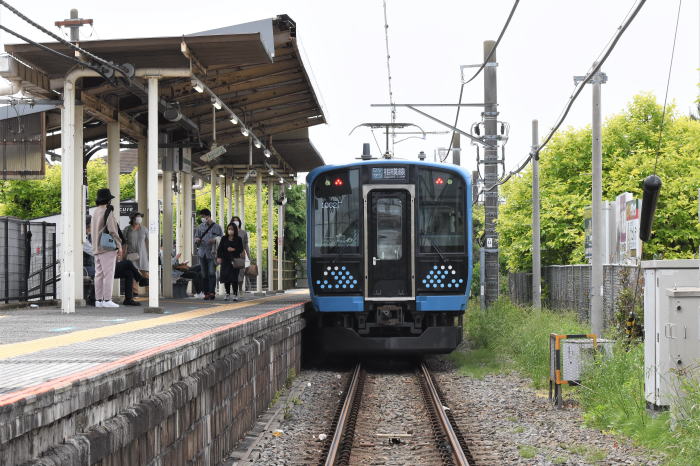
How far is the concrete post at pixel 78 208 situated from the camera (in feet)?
46.1

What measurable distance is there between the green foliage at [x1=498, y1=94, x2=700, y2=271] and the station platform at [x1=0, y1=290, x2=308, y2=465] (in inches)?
760

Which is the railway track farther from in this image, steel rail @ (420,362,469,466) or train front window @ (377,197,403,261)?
train front window @ (377,197,403,261)

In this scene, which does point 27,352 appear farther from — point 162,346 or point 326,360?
point 326,360

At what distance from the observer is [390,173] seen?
1488cm

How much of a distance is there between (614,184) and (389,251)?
16.9 metres

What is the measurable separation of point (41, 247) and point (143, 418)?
13.0 metres

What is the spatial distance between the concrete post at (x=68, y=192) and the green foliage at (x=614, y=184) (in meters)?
18.0

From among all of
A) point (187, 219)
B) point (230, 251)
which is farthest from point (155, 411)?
point (187, 219)

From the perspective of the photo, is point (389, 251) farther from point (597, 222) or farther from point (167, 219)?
point (167, 219)

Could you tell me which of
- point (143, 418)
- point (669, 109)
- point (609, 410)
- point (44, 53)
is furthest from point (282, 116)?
point (669, 109)

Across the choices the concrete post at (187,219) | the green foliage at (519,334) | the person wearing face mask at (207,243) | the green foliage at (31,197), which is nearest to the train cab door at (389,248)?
the green foliage at (519,334)

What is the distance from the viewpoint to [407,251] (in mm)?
14734

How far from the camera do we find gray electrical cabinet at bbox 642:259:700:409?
27.0 feet

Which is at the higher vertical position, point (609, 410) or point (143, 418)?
point (143, 418)
